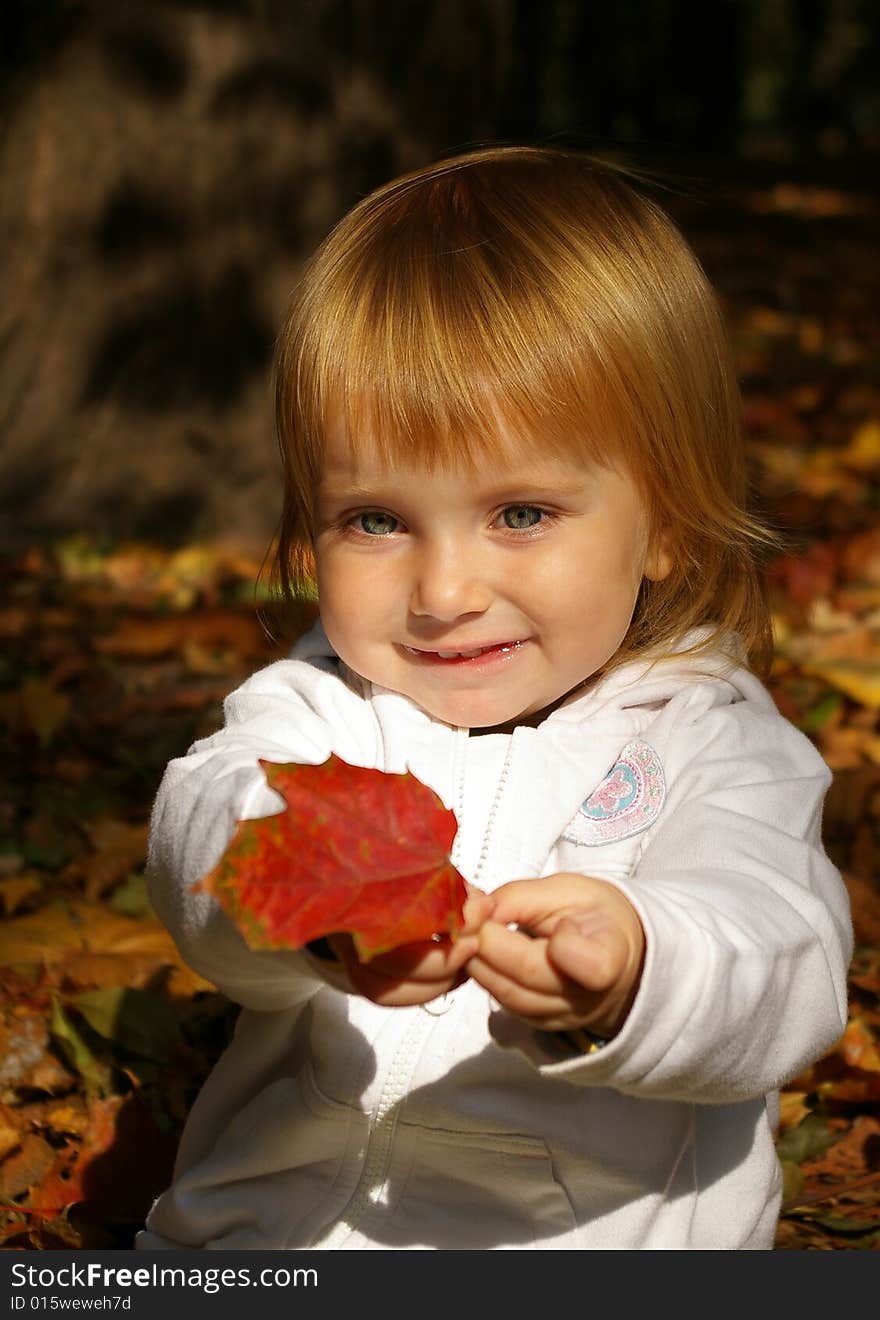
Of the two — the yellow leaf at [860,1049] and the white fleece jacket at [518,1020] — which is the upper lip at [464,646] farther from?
the yellow leaf at [860,1049]

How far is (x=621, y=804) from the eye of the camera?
6.72 feet

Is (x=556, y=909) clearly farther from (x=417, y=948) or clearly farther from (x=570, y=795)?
(x=570, y=795)

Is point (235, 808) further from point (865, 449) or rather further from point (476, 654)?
point (865, 449)

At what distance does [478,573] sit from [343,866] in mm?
562

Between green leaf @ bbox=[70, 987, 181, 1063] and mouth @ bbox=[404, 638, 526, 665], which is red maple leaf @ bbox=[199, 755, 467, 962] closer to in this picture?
mouth @ bbox=[404, 638, 526, 665]

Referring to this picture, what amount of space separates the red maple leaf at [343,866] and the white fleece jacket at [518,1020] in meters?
0.20

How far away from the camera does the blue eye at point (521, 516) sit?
6.57 feet

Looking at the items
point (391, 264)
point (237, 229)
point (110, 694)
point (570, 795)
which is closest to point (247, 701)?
point (570, 795)

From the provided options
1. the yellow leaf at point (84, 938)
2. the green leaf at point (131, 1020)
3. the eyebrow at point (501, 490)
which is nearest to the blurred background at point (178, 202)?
the yellow leaf at point (84, 938)

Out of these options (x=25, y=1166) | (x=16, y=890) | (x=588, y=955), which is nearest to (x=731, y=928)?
(x=588, y=955)

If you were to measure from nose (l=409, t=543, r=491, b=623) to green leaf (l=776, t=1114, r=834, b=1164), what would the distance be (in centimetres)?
114

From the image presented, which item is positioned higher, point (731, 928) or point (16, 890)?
point (731, 928)


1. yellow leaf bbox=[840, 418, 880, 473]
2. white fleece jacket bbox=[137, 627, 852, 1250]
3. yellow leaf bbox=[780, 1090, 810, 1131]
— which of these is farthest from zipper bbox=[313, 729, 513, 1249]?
yellow leaf bbox=[840, 418, 880, 473]

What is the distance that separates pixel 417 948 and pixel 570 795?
20.7 inches
